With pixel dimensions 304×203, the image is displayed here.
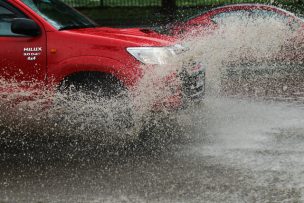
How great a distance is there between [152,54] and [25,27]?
57.9 inches

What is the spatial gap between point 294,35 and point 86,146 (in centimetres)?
604

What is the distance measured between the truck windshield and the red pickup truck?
10 cm

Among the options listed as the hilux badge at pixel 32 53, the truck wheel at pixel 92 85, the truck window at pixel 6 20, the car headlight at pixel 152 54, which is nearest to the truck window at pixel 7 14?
the truck window at pixel 6 20

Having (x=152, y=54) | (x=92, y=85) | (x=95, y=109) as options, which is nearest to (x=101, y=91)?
(x=92, y=85)

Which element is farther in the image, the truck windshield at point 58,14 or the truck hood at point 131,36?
the truck windshield at point 58,14

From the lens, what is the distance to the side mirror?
7.16 meters

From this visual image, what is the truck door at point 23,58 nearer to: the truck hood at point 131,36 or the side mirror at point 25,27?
the side mirror at point 25,27

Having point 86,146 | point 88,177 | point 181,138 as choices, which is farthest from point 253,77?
point 88,177

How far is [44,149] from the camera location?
→ 24.2 feet

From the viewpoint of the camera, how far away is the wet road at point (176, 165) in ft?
18.1

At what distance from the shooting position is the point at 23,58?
23.5 ft

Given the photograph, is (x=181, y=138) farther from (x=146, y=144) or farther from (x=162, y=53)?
(x=162, y=53)

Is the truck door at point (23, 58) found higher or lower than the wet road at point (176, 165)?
higher

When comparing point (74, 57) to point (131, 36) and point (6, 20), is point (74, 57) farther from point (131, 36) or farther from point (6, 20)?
point (6, 20)
